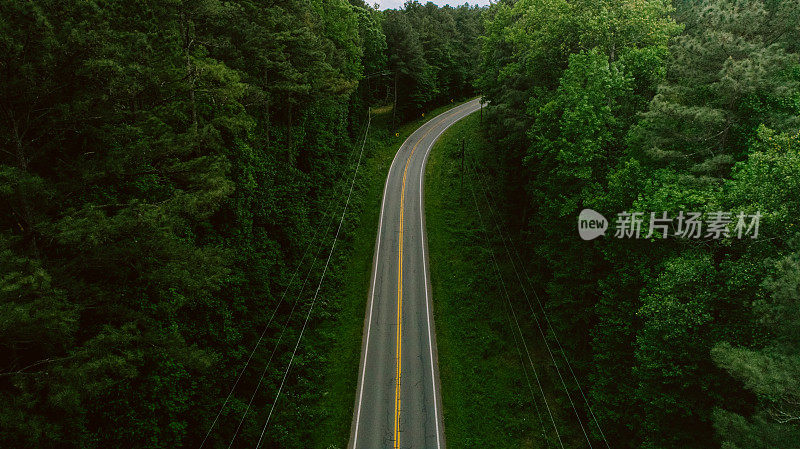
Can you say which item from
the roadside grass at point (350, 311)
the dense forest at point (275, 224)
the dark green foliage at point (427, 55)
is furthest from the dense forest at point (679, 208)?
Result: the dark green foliage at point (427, 55)

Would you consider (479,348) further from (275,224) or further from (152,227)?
(152,227)

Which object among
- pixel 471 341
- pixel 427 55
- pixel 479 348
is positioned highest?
pixel 427 55

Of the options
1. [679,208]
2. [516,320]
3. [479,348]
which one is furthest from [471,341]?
[679,208]

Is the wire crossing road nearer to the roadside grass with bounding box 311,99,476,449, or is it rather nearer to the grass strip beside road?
the roadside grass with bounding box 311,99,476,449

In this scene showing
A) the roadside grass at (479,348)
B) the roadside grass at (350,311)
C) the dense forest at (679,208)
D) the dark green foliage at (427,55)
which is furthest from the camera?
the dark green foliage at (427,55)

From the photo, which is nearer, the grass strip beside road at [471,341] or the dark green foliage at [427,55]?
the grass strip beside road at [471,341]

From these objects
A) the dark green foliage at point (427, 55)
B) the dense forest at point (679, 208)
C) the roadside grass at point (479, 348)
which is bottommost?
the roadside grass at point (479, 348)

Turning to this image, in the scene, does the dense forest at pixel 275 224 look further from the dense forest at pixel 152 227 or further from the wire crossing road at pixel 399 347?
the wire crossing road at pixel 399 347
